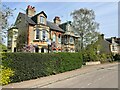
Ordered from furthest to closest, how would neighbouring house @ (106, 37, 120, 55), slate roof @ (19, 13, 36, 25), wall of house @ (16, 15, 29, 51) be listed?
neighbouring house @ (106, 37, 120, 55) → slate roof @ (19, 13, 36, 25) → wall of house @ (16, 15, 29, 51)

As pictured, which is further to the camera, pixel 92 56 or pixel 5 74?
pixel 92 56

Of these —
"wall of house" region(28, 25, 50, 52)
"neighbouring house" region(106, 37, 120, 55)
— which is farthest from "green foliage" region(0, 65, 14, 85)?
"neighbouring house" region(106, 37, 120, 55)

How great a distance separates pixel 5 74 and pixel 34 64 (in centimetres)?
485

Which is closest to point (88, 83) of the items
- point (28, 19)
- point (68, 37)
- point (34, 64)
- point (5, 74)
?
point (34, 64)

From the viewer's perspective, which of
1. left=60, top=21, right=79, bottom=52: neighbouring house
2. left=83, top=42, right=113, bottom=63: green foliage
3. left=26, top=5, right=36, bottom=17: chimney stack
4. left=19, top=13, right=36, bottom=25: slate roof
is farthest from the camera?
left=60, top=21, right=79, bottom=52: neighbouring house

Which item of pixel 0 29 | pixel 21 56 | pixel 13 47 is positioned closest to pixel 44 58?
pixel 21 56

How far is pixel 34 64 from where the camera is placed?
1925cm

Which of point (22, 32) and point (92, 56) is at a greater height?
point (22, 32)

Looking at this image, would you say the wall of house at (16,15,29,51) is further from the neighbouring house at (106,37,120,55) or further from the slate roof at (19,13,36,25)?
the neighbouring house at (106,37,120,55)

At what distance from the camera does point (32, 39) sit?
3819cm

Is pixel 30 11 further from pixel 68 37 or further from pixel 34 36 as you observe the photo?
pixel 68 37

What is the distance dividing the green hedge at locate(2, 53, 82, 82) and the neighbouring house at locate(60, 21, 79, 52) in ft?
68.1

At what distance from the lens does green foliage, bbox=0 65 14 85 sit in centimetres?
1427

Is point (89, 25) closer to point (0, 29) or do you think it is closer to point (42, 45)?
point (42, 45)
